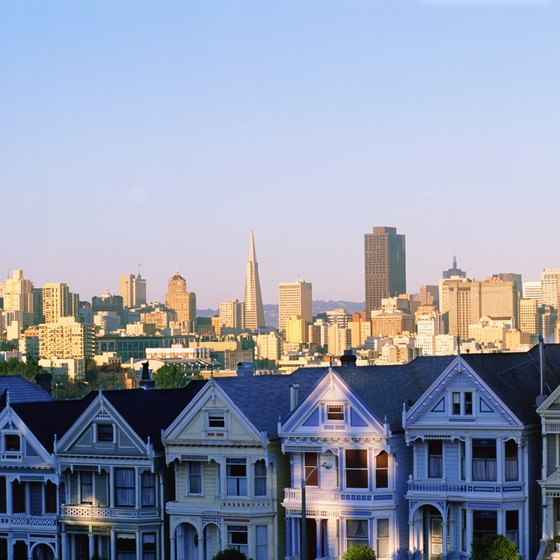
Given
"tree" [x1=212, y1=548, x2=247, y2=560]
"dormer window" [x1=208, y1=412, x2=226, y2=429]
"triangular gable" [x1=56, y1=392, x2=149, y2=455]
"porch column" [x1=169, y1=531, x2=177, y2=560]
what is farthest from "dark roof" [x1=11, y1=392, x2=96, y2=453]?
"tree" [x1=212, y1=548, x2=247, y2=560]

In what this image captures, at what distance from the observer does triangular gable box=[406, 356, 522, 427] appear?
184ft

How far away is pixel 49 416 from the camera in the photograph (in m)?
66.0

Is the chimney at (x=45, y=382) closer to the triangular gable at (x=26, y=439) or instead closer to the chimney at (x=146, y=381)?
the chimney at (x=146, y=381)

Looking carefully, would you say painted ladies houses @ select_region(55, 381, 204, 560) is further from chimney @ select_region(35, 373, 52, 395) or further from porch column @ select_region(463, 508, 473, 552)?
chimney @ select_region(35, 373, 52, 395)

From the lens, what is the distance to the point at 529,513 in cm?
5638

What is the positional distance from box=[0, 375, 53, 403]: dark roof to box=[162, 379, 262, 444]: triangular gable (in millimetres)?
10420

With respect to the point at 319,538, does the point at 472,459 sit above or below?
above

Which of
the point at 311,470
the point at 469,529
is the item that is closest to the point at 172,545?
the point at 311,470

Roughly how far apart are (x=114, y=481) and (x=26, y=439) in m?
3.73

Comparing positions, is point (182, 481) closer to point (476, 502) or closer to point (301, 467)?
point (301, 467)

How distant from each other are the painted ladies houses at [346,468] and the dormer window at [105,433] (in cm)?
631

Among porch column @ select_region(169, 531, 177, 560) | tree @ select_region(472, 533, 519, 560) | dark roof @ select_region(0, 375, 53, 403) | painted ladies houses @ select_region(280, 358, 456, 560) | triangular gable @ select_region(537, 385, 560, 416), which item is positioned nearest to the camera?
tree @ select_region(472, 533, 519, 560)

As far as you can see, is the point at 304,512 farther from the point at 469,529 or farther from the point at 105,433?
the point at 105,433

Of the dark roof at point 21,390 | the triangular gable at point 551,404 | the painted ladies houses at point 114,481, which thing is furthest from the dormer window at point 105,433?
the triangular gable at point 551,404
